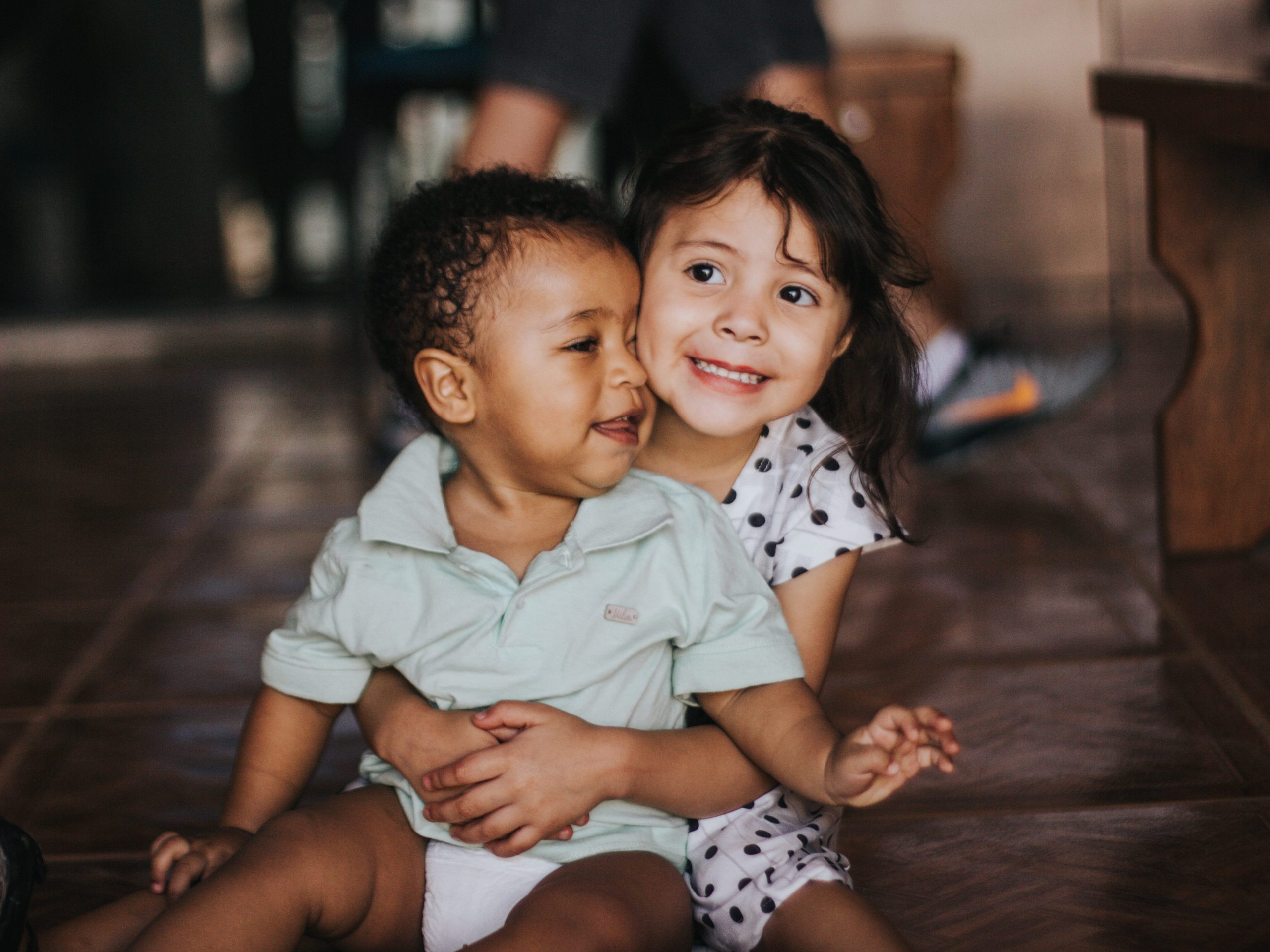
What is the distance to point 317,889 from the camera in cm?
86

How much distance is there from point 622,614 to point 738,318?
0.82 ft

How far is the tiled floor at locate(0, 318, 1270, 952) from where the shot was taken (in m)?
1.02

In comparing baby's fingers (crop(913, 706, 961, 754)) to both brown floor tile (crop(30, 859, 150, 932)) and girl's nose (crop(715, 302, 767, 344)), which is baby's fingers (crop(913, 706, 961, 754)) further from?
brown floor tile (crop(30, 859, 150, 932))

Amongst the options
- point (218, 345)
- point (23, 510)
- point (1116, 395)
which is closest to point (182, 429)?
point (23, 510)

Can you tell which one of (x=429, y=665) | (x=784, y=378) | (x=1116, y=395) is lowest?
(x=1116, y=395)

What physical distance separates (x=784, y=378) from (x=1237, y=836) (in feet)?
1.60

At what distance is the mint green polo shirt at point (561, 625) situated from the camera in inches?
37.1

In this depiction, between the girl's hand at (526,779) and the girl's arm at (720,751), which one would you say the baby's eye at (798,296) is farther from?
the girl's hand at (526,779)

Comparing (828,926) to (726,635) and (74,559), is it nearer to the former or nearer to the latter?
(726,635)

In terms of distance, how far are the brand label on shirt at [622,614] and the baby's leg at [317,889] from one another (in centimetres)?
20

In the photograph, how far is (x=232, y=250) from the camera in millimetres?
4164

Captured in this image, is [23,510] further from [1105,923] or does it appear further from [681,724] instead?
[1105,923]

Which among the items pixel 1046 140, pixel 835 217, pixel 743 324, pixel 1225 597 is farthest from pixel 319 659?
pixel 1046 140

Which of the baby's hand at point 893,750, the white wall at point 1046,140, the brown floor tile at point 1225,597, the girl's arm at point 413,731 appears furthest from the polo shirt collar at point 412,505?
the white wall at point 1046,140
